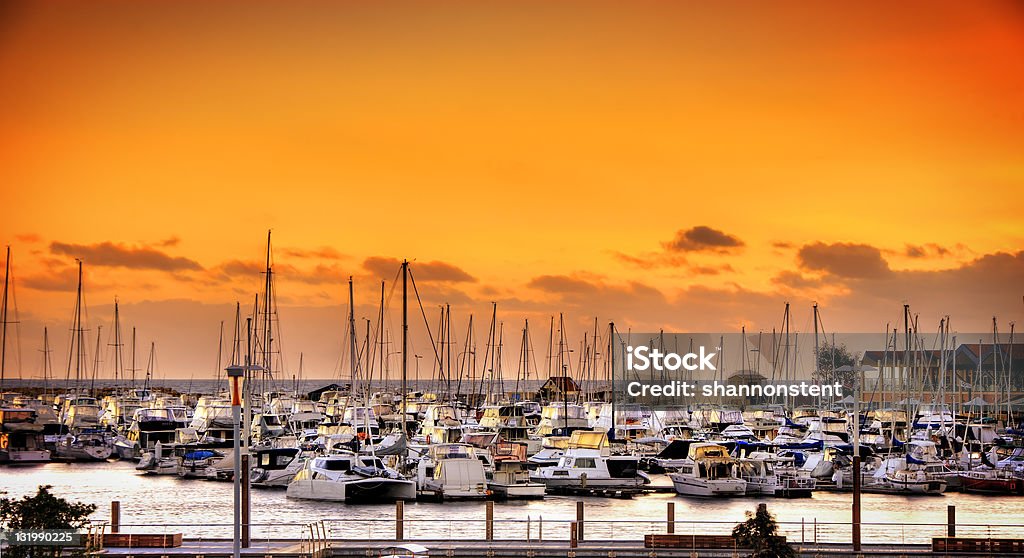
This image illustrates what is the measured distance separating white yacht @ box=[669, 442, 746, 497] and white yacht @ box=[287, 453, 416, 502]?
1787 centimetres

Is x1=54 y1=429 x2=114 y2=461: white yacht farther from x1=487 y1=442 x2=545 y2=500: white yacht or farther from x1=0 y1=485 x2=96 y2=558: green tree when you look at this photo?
x1=0 y1=485 x2=96 y2=558: green tree

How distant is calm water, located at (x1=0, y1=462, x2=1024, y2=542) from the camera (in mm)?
66000

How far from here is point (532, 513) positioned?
252ft

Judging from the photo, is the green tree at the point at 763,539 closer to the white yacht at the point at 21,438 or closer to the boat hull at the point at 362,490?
the boat hull at the point at 362,490

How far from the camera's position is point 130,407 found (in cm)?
14638

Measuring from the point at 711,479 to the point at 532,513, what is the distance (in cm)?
1328

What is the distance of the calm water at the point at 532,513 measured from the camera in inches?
2598

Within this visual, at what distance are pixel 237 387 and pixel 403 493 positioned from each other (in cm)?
4239

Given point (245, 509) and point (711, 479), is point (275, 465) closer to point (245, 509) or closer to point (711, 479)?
point (711, 479)

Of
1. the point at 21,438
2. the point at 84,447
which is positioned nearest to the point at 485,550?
the point at 84,447

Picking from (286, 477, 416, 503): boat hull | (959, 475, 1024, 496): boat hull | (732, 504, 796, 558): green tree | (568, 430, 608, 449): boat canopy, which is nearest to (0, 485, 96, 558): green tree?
(732, 504, 796, 558): green tree

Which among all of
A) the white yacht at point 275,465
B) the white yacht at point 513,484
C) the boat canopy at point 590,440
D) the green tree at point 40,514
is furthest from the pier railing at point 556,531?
the green tree at point 40,514

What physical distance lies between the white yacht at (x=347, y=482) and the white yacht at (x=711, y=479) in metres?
17.9

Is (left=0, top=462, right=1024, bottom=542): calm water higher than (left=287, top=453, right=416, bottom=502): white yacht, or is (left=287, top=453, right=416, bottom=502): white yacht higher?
(left=287, top=453, right=416, bottom=502): white yacht
